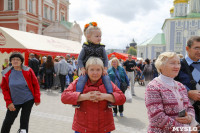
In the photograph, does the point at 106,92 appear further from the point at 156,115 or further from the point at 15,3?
the point at 15,3

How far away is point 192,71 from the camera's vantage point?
7.97 feet

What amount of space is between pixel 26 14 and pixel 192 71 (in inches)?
1062

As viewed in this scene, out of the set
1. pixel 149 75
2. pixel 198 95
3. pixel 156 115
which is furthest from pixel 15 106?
pixel 149 75

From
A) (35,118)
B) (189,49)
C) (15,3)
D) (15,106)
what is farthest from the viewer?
(15,3)

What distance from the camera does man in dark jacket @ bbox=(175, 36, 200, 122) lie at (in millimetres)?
2346

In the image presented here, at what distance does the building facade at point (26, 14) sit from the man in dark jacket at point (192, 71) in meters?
26.2

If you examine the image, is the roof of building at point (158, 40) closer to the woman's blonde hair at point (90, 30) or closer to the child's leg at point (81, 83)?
the woman's blonde hair at point (90, 30)

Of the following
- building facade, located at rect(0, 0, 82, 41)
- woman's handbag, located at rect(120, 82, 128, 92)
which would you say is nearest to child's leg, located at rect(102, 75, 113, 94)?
woman's handbag, located at rect(120, 82, 128, 92)

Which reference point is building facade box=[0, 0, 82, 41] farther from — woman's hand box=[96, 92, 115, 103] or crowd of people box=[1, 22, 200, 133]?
woman's hand box=[96, 92, 115, 103]

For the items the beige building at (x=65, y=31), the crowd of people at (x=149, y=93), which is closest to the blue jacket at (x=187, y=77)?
the crowd of people at (x=149, y=93)

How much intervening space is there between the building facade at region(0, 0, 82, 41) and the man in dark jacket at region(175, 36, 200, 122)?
26237mm

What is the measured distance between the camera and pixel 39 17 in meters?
28.2

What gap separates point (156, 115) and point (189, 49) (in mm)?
1202

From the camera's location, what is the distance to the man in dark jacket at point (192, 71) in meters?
2.35
